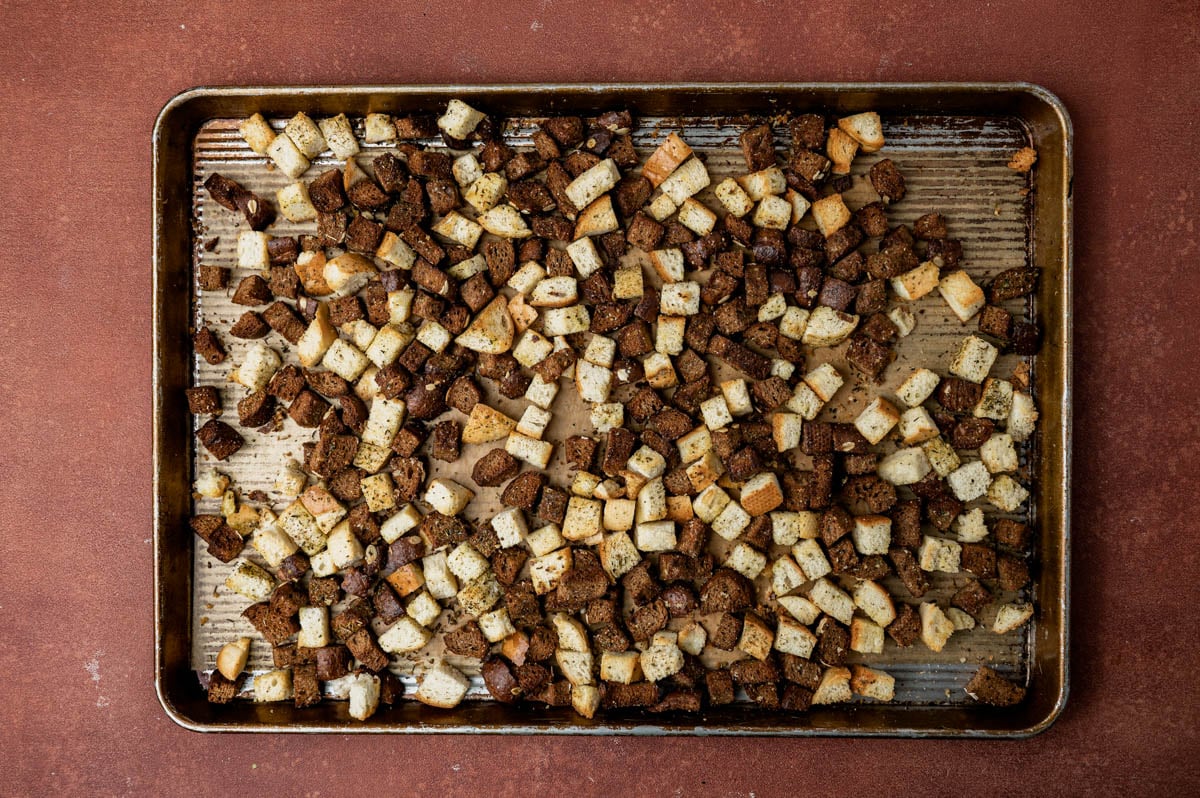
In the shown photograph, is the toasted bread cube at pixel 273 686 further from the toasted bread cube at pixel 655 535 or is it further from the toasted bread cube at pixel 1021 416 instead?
the toasted bread cube at pixel 1021 416

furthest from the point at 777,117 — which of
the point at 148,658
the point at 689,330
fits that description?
the point at 148,658

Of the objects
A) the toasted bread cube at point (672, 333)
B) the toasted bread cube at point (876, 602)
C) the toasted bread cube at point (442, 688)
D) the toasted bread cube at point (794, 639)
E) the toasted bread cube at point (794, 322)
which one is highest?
the toasted bread cube at point (794, 322)

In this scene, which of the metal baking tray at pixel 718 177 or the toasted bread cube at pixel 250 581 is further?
the toasted bread cube at pixel 250 581

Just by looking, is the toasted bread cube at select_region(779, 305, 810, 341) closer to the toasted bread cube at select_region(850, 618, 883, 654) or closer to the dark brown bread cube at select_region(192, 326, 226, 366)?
the toasted bread cube at select_region(850, 618, 883, 654)

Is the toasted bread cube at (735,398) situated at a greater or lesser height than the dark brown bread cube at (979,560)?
greater

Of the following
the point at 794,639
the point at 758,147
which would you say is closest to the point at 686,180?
the point at 758,147

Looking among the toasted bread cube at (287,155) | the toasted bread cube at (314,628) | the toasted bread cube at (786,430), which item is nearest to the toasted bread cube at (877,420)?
the toasted bread cube at (786,430)
